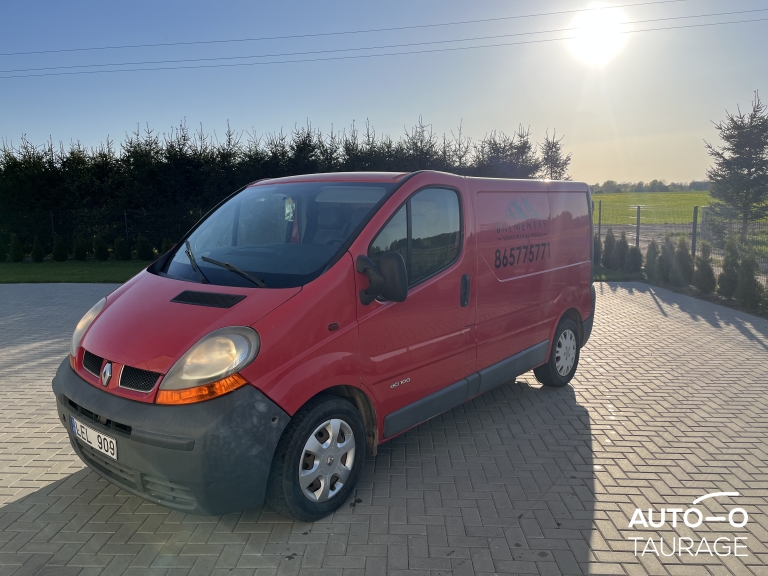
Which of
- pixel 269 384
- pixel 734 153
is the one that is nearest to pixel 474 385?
pixel 269 384

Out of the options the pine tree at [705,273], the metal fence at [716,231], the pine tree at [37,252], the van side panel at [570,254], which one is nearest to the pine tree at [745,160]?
the metal fence at [716,231]

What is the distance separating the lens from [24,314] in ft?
34.7

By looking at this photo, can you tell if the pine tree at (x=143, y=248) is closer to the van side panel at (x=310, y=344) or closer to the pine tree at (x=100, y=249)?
the pine tree at (x=100, y=249)

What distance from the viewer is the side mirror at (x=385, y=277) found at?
3.50 metres

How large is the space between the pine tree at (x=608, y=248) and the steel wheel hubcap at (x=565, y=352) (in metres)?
12.1

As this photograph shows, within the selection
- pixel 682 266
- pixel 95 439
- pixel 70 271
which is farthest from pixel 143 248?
pixel 95 439

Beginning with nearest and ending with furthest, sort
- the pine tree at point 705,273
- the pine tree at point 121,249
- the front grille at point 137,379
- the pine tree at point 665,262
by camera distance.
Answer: the front grille at point 137,379 < the pine tree at point 705,273 < the pine tree at point 665,262 < the pine tree at point 121,249

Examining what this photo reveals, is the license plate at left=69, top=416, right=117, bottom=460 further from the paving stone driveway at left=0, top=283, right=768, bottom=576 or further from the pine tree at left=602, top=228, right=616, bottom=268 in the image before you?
the pine tree at left=602, top=228, right=616, bottom=268

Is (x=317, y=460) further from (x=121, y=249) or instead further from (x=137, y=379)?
(x=121, y=249)

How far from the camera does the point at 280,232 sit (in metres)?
4.12

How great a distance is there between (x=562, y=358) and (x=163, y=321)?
14.4ft

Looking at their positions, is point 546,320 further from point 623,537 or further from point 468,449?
point 623,537

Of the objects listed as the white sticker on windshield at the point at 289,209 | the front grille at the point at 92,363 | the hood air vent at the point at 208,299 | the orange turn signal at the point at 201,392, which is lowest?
the orange turn signal at the point at 201,392

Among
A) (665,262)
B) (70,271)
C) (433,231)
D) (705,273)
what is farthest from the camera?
(70,271)
